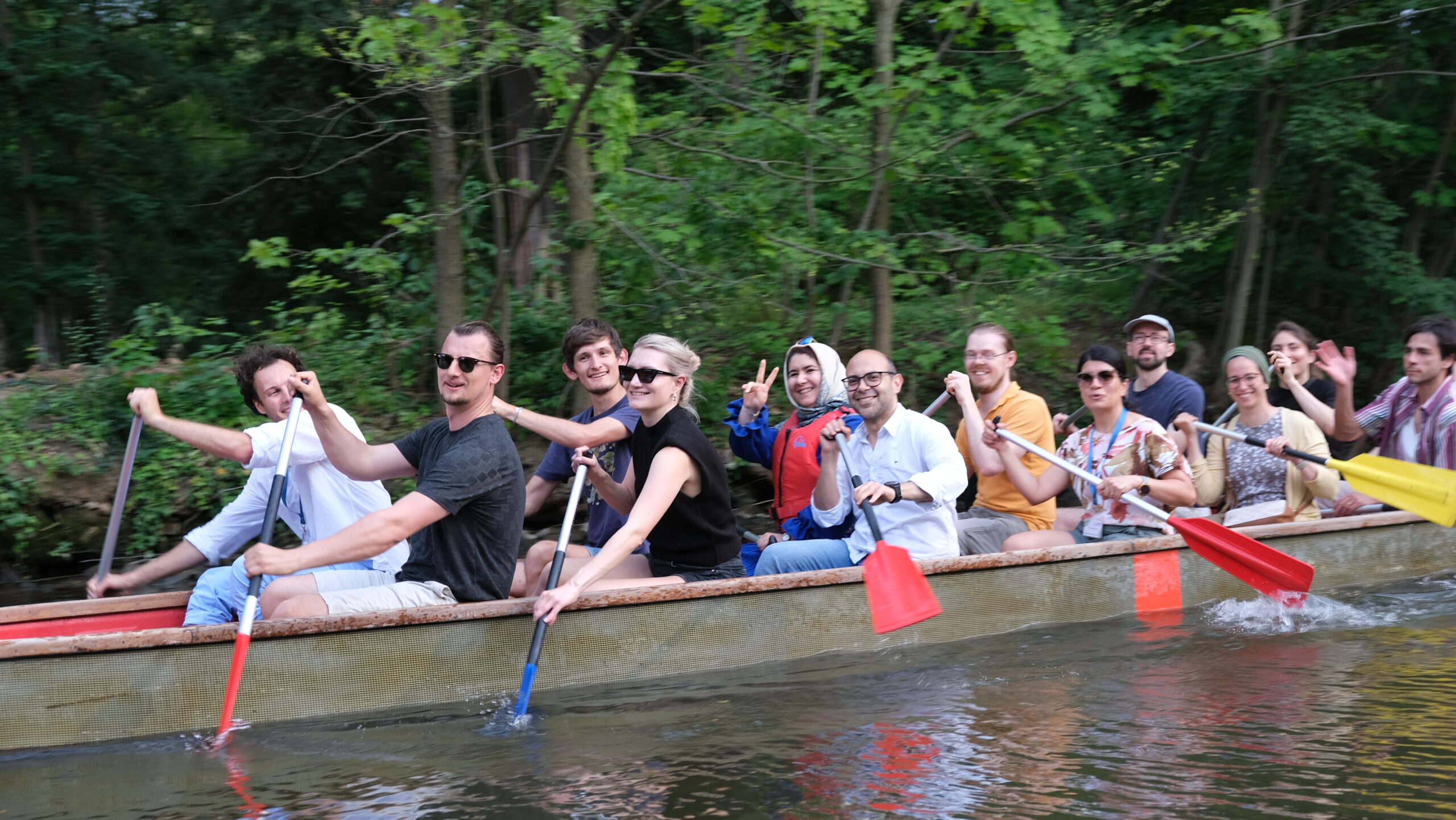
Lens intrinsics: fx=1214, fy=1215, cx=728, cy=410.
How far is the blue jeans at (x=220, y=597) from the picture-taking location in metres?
4.47

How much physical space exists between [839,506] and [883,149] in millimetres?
3188

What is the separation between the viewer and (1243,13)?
7.85 m

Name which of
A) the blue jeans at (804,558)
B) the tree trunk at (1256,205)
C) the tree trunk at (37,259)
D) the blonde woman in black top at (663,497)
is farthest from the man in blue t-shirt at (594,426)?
the tree trunk at (37,259)

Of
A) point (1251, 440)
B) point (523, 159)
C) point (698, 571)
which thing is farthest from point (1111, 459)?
point (523, 159)

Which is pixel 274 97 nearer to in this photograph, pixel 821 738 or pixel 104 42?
pixel 104 42

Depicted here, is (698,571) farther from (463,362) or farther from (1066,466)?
(1066,466)

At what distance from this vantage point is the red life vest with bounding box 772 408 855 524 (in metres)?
5.08

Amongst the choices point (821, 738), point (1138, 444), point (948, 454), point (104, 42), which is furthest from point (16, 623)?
point (104, 42)

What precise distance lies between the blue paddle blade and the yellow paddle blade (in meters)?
3.66

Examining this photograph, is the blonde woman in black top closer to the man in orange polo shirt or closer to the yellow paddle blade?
the man in orange polo shirt

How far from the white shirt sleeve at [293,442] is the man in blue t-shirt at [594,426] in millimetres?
726

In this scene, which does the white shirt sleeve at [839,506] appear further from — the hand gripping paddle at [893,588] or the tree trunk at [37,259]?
the tree trunk at [37,259]

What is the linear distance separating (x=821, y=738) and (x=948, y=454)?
1251 millimetres

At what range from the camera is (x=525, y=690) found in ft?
13.1
